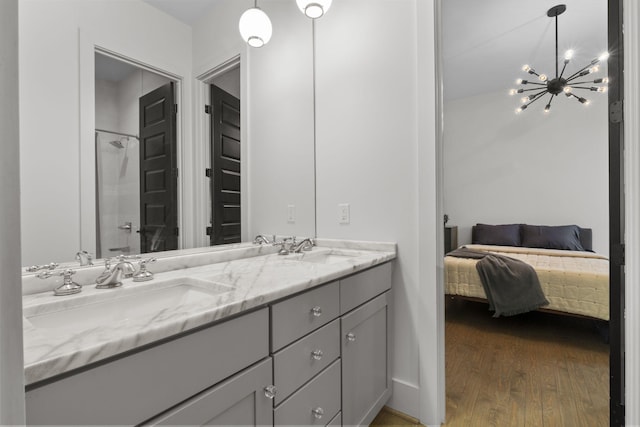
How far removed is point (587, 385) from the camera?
1830 mm

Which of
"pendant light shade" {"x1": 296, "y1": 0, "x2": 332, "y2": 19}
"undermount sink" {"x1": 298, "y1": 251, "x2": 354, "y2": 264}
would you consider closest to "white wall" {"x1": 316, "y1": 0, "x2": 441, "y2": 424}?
"undermount sink" {"x1": 298, "y1": 251, "x2": 354, "y2": 264}

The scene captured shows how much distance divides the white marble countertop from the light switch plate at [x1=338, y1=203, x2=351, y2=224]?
0.34 meters

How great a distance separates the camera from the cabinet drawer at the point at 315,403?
3.13 feet

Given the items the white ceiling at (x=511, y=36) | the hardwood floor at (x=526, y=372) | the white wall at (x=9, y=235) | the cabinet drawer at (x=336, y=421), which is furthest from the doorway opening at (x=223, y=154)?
the white ceiling at (x=511, y=36)

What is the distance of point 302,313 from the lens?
102 cm

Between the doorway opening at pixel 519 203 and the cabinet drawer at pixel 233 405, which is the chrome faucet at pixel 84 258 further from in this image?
the doorway opening at pixel 519 203

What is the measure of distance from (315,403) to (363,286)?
1.62 feet

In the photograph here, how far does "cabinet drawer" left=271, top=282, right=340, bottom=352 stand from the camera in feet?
3.03

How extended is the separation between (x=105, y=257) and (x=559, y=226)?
5.13 m

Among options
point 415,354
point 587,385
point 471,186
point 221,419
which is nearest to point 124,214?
point 221,419

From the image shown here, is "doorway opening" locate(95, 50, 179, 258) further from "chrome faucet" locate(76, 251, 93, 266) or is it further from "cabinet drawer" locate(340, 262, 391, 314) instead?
"cabinet drawer" locate(340, 262, 391, 314)

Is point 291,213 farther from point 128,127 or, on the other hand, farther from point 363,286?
point 128,127

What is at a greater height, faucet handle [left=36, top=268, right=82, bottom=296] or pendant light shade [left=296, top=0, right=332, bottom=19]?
pendant light shade [left=296, top=0, right=332, bottom=19]

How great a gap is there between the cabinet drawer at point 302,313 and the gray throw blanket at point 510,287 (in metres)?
2.17
